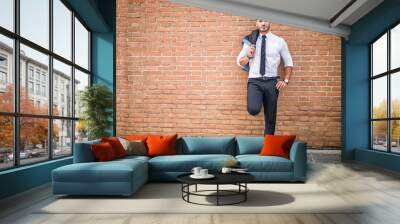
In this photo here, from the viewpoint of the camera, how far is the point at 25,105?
544 cm

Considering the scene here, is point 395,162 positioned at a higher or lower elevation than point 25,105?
lower

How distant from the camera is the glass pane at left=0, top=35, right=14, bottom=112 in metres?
4.82

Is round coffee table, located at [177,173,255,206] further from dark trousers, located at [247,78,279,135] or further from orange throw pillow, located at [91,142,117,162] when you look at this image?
dark trousers, located at [247,78,279,135]

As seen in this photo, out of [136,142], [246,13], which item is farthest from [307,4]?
[136,142]

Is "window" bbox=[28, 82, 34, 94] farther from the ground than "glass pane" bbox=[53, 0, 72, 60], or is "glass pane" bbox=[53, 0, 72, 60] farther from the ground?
"glass pane" bbox=[53, 0, 72, 60]

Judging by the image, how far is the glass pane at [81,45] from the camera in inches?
302

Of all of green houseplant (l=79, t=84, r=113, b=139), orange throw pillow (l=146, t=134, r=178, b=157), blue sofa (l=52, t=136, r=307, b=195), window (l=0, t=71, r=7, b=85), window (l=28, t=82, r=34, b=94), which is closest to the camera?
window (l=0, t=71, r=7, b=85)

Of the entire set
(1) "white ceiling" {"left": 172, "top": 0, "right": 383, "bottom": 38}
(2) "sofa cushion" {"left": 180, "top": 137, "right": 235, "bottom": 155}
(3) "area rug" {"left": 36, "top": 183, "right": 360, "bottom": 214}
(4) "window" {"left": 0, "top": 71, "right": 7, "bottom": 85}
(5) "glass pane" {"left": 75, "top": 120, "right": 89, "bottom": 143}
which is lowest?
(3) "area rug" {"left": 36, "top": 183, "right": 360, "bottom": 214}

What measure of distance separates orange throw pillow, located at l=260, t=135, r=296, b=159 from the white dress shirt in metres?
2.61

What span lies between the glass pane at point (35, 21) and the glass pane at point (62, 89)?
1.82 ft

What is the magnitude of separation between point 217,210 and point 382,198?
2189 millimetres

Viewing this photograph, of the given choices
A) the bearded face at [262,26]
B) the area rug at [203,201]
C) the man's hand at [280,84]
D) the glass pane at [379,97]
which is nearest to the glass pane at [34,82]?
the area rug at [203,201]

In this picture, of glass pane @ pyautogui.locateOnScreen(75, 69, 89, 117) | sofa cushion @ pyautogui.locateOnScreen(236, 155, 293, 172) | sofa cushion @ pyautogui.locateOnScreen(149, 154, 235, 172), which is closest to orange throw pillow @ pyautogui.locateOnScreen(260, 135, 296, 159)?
sofa cushion @ pyautogui.locateOnScreen(236, 155, 293, 172)

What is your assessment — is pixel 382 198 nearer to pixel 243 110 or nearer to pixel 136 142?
pixel 136 142
